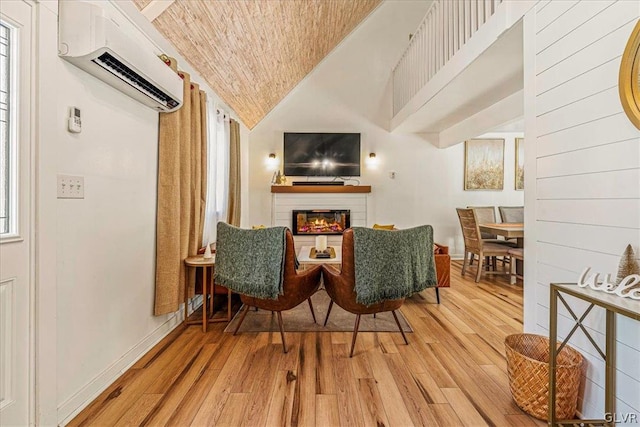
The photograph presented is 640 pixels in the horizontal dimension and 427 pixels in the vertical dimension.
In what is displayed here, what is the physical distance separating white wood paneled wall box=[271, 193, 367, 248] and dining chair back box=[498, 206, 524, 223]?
235 centimetres

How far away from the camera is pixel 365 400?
170 centimetres

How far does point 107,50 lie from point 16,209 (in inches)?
32.4

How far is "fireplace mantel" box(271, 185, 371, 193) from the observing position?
5414 mm

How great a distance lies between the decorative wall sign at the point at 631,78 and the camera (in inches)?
48.0

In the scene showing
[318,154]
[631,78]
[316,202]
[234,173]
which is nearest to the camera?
[631,78]

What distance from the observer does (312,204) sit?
5.51 m

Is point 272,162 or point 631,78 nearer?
point 631,78

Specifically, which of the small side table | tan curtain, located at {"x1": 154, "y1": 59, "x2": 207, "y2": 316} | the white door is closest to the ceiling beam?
tan curtain, located at {"x1": 154, "y1": 59, "x2": 207, "y2": 316}

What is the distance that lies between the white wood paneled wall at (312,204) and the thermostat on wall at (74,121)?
13.0ft

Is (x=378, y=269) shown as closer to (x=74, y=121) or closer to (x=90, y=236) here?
(x=90, y=236)

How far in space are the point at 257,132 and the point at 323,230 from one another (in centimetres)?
211

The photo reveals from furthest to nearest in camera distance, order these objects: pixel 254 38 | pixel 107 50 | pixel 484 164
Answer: pixel 484 164
pixel 254 38
pixel 107 50

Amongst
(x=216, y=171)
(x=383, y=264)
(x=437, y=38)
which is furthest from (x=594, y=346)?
(x=216, y=171)

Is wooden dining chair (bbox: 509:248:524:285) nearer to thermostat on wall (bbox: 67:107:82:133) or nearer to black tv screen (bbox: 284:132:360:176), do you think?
black tv screen (bbox: 284:132:360:176)
